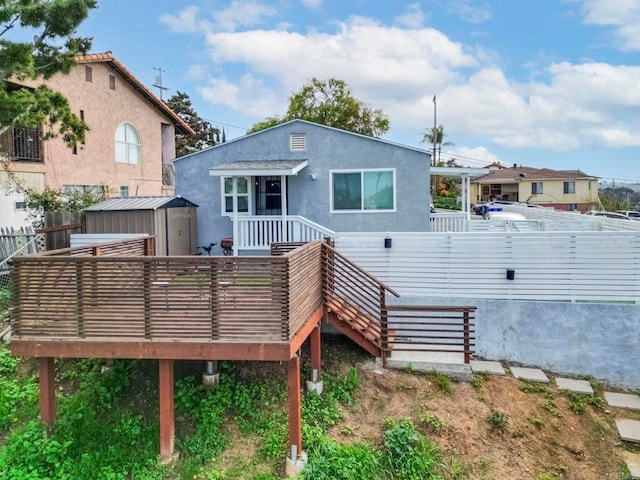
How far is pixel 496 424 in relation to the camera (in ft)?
22.1

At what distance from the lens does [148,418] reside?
646 cm

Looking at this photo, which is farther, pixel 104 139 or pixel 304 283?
pixel 104 139

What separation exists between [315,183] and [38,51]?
8.03m

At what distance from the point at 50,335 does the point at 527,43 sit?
18.1 meters

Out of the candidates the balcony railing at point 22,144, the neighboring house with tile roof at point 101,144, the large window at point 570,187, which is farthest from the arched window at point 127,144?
the large window at point 570,187

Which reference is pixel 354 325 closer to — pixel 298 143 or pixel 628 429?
pixel 628 429

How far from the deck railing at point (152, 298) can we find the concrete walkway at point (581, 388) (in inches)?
171

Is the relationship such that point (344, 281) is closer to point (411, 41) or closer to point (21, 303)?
point (21, 303)

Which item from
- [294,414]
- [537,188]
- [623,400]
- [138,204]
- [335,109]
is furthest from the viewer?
[537,188]

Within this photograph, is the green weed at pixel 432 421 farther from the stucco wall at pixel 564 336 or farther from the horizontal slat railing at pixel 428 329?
the stucco wall at pixel 564 336

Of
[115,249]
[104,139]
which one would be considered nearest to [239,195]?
[115,249]

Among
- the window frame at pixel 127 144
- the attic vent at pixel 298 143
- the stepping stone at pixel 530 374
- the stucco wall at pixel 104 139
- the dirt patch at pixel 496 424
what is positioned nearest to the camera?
the dirt patch at pixel 496 424

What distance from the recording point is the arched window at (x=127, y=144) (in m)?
20.0

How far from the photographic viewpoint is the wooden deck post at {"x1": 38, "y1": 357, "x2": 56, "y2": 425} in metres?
5.82
